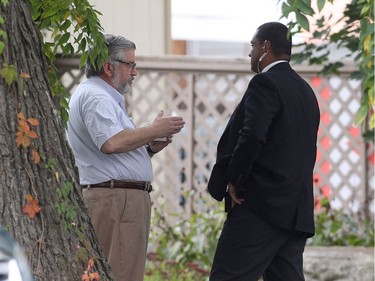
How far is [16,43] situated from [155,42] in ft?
24.0

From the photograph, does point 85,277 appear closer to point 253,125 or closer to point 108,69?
point 253,125

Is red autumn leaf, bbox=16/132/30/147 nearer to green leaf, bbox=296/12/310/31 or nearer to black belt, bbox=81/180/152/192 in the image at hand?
black belt, bbox=81/180/152/192

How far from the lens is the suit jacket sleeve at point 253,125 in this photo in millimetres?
6102

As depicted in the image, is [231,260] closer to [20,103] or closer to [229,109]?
[20,103]

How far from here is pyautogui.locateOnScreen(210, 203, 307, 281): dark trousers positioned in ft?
20.7

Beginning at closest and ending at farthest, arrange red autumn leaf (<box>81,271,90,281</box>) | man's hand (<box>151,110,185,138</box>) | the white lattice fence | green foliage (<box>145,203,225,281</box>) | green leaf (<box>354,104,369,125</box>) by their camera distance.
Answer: red autumn leaf (<box>81,271,90,281</box>), man's hand (<box>151,110,185,138</box>), green leaf (<box>354,104,369,125</box>), green foliage (<box>145,203,225,281</box>), the white lattice fence

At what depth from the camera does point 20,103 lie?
5762 mm

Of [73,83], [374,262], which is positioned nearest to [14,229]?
[374,262]

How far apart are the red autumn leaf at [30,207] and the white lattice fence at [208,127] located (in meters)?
5.49

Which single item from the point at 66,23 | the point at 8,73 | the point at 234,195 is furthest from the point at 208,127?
the point at 8,73

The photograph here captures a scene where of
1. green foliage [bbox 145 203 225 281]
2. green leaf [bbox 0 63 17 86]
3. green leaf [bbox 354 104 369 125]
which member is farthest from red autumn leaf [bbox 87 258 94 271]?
green foliage [bbox 145 203 225 281]

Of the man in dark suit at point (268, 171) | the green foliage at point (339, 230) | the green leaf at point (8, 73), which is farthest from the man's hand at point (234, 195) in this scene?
the green foliage at point (339, 230)

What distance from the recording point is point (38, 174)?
579 centimetres

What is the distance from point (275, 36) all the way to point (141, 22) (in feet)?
21.5
